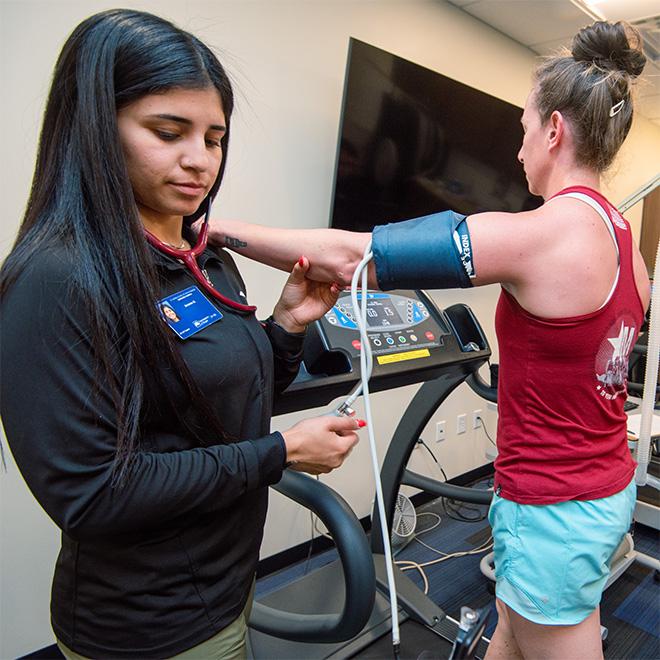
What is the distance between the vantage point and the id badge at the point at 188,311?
82cm

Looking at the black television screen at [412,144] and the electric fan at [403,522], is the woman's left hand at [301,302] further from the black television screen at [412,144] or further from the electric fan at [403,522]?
the electric fan at [403,522]

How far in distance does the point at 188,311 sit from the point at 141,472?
248mm

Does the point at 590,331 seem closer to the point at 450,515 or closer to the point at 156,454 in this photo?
the point at 156,454

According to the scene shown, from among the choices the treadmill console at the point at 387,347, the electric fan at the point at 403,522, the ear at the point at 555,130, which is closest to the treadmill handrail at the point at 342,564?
the treadmill console at the point at 387,347

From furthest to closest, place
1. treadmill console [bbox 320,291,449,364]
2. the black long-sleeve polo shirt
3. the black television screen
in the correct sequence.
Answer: the black television screen
treadmill console [bbox 320,291,449,364]
the black long-sleeve polo shirt

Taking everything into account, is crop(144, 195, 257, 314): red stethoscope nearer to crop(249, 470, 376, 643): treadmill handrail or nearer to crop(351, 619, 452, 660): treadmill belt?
crop(249, 470, 376, 643): treadmill handrail

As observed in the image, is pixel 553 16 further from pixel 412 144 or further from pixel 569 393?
pixel 569 393

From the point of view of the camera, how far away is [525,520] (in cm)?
118

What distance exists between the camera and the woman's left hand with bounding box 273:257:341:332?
1.18 m

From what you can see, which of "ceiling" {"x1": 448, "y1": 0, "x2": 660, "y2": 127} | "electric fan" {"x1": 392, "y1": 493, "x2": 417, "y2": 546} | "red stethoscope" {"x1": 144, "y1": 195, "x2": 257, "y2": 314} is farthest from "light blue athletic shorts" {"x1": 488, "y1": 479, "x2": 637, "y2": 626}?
"ceiling" {"x1": 448, "y1": 0, "x2": 660, "y2": 127}

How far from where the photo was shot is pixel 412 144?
256 cm

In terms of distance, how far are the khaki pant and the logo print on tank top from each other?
0.84 meters

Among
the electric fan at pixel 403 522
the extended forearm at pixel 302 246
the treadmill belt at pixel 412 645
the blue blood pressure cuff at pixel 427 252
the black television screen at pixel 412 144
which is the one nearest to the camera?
the blue blood pressure cuff at pixel 427 252

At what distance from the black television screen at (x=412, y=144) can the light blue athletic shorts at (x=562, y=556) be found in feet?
5.13
